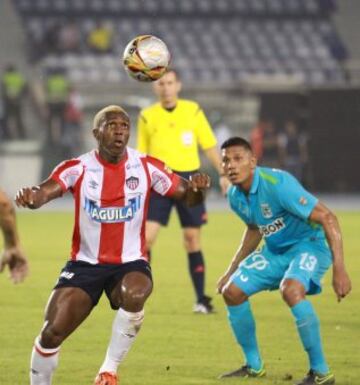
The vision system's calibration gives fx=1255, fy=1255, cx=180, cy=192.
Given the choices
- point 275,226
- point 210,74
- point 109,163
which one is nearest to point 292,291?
point 275,226

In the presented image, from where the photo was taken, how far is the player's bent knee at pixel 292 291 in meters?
7.62

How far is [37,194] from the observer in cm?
702

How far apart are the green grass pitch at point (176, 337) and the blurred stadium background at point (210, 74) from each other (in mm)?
14999

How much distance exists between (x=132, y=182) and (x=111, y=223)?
0.27 metres

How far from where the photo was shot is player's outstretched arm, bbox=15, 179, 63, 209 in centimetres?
689

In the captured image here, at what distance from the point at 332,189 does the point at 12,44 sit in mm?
11111

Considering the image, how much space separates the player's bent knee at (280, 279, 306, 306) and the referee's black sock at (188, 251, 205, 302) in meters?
3.69

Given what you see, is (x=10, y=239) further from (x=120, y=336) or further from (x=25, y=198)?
(x=120, y=336)

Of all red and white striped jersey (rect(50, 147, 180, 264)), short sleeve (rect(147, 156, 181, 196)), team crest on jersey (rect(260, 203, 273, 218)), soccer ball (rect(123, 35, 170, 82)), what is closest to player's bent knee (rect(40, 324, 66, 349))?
red and white striped jersey (rect(50, 147, 180, 264))

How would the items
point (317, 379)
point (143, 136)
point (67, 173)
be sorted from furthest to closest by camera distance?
point (143, 136) < point (317, 379) < point (67, 173)

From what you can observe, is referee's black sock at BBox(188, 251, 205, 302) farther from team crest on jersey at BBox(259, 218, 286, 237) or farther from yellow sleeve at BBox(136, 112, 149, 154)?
team crest on jersey at BBox(259, 218, 286, 237)

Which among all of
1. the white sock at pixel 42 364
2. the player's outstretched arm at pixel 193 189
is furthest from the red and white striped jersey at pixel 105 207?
the white sock at pixel 42 364

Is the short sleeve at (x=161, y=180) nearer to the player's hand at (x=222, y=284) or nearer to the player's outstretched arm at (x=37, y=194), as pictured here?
the player's outstretched arm at (x=37, y=194)

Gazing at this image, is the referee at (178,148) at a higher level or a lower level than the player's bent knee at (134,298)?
higher
